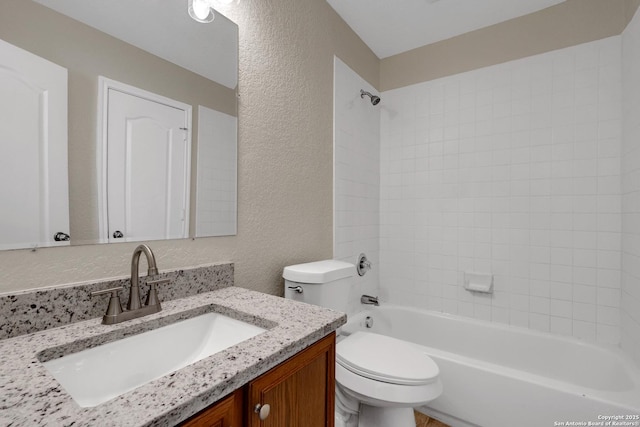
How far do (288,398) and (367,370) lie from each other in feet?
2.18

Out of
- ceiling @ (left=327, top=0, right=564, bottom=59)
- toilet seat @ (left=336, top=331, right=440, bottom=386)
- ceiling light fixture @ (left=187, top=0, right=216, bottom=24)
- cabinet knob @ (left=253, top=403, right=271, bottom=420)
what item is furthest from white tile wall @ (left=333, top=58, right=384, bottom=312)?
cabinet knob @ (left=253, top=403, right=271, bottom=420)

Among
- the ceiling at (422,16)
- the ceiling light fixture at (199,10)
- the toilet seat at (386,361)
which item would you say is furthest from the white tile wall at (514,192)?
the ceiling light fixture at (199,10)

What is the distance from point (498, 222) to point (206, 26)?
209 cm

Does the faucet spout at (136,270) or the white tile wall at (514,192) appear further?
the white tile wall at (514,192)

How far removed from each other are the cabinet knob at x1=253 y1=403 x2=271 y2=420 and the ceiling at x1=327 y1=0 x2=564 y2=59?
7.08 feet

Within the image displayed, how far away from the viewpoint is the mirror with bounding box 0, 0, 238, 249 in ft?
2.66

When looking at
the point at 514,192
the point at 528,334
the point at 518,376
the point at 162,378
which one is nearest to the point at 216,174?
the point at 162,378

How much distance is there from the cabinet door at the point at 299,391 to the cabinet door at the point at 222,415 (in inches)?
0.9

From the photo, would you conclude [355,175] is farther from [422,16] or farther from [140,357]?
[140,357]

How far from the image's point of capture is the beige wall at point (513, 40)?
1797 mm

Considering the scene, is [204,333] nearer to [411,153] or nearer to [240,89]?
[240,89]

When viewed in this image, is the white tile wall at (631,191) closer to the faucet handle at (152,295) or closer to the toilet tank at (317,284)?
the toilet tank at (317,284)

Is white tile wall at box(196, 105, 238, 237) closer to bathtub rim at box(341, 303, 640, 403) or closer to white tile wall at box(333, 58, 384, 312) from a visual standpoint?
white tile wall at box(333, 58, 384, 312)

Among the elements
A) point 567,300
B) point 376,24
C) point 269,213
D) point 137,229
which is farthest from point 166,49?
point 567,300
